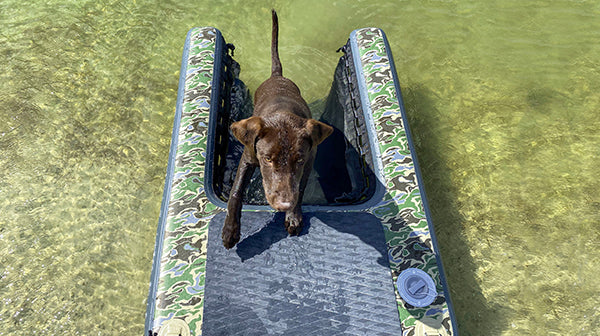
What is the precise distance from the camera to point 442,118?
5223mm

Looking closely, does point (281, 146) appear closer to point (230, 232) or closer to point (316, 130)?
point (316, 130)

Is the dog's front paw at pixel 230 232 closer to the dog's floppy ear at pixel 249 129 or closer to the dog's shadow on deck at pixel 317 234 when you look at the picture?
the dog's shadow on deck at pixel 317 234

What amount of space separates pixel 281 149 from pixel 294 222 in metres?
0.79

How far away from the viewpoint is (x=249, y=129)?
92.4 inches

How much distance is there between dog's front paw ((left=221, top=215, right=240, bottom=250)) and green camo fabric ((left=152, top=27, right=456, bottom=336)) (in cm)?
18

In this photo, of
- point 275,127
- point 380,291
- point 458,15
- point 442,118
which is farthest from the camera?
point 458,15

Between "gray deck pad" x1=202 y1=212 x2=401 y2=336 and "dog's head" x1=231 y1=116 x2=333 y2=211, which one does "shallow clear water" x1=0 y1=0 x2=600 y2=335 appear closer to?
"gray deck pad" x1=202 y1=212 x2=401 y2=336

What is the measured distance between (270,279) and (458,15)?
214 inches

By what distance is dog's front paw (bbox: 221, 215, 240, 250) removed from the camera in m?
2.81

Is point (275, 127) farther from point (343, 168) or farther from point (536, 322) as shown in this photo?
point (536, 322)

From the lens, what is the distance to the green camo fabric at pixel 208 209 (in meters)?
2.61

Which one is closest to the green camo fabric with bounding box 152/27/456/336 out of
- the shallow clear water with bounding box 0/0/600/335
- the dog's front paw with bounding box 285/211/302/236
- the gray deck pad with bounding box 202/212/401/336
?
the gray deck pad with bounding box 202/212/401/336

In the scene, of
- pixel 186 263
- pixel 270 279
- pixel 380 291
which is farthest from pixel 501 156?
pixel 186 263

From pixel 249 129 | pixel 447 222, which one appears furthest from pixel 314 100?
pixel 249 129
